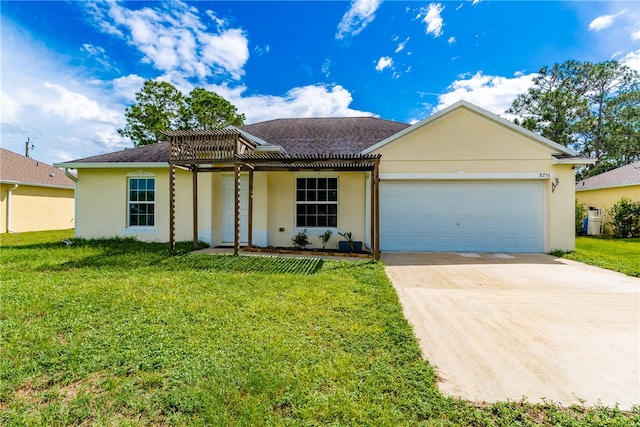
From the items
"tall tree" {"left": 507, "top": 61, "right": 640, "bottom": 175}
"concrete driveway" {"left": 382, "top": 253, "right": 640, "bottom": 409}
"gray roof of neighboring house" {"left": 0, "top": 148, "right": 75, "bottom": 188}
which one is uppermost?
"tall tree" {"left": 507, "top": 61, "right": 640, "bottom": 175}

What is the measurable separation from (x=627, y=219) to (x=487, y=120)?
1040cm

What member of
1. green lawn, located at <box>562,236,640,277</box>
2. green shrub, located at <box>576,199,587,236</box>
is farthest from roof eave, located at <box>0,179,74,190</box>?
green shrub, located at <box>576,199,587,236</box>

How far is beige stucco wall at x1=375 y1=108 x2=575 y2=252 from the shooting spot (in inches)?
344

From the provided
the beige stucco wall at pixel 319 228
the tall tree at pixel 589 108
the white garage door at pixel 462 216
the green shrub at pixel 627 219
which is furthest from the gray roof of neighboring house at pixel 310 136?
the tall tree at pixel 589 108

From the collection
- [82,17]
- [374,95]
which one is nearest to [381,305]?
[82,17]

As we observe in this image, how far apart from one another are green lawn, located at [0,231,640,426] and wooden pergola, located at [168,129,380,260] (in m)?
3.41

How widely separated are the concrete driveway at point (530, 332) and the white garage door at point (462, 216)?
2.59 meters

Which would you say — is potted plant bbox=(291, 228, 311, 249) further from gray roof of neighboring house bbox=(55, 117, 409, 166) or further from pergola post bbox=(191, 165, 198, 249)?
pergola post bbox=(191, 165, 198, 249)

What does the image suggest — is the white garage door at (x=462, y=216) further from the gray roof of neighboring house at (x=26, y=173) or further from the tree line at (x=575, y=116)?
the gray roof of neighboring house at (x=26, y=173)

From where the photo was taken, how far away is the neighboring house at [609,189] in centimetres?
1338

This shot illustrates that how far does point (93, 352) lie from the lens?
9.14 feet

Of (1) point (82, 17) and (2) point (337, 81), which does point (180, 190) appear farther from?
(2) point (337, 81)

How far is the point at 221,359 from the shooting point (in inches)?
103

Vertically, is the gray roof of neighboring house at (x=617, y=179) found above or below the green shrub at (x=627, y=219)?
above
